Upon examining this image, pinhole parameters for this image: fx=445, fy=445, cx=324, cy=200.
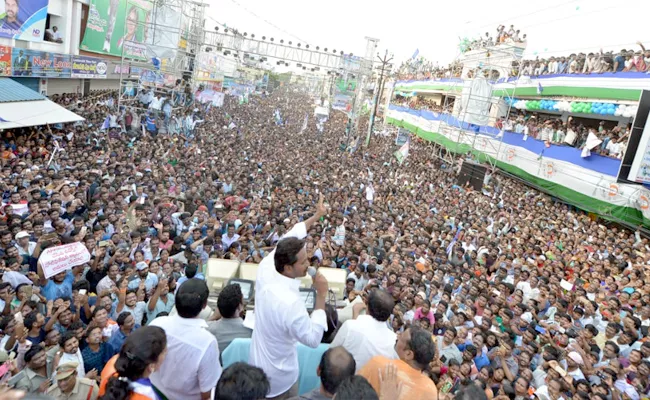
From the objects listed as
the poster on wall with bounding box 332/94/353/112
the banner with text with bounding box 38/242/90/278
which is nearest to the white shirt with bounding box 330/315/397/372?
the banner with text with bounding box 38/242/90/278

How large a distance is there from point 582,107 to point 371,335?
15.8 metres

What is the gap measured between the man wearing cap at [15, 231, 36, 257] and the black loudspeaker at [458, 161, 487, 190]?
1474cm

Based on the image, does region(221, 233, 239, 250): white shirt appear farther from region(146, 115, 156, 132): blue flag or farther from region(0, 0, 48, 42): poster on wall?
region(0, 0, 48, 42): poster on wall

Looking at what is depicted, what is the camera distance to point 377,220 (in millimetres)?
10562

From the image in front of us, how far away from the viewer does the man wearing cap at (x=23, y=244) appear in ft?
17.9

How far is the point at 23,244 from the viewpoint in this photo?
5504 millimetres

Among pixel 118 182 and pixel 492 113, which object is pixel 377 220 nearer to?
pixel 118 182

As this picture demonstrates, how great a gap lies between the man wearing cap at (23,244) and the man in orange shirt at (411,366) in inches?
194

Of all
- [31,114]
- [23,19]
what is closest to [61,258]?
[31,114]

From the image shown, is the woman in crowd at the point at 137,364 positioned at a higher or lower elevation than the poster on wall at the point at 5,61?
lower

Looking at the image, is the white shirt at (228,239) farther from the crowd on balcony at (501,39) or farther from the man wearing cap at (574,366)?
the crowd on balcony at (501,39)

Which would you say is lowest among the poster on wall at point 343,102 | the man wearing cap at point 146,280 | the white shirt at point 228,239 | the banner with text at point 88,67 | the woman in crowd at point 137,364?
the white shirt at point 228,239

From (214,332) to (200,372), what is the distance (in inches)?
23.3

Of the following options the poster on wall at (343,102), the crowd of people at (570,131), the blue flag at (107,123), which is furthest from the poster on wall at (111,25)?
the crowd of people at (570,131)
